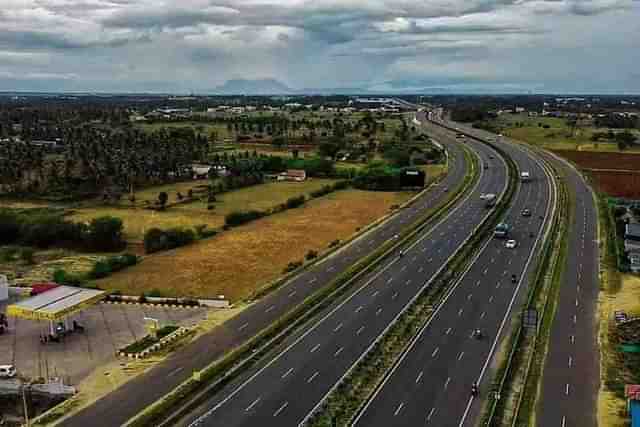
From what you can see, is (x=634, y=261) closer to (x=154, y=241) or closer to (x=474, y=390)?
(x=474, y=390)

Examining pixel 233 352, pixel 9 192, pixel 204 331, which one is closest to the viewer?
pixel 233 352

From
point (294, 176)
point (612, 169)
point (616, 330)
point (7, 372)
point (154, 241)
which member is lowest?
point (7, 372)

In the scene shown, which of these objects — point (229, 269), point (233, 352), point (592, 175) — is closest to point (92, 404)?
point (233, 352)

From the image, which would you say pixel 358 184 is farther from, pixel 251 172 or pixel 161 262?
pixel 161 262

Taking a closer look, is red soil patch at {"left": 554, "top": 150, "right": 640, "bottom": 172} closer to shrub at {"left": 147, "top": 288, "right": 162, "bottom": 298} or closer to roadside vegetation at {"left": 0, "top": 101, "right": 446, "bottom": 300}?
roadside vegetation at {"left": 0, "top": 101, "right": 446, "bottom": 300}

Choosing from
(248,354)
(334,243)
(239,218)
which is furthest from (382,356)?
(239,218)

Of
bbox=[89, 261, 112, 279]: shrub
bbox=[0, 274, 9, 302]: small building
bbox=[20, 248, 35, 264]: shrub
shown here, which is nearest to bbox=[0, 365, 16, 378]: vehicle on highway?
bbox=[0, 274, 9, 302]: small building

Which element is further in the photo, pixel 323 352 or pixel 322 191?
pixel 322 191
